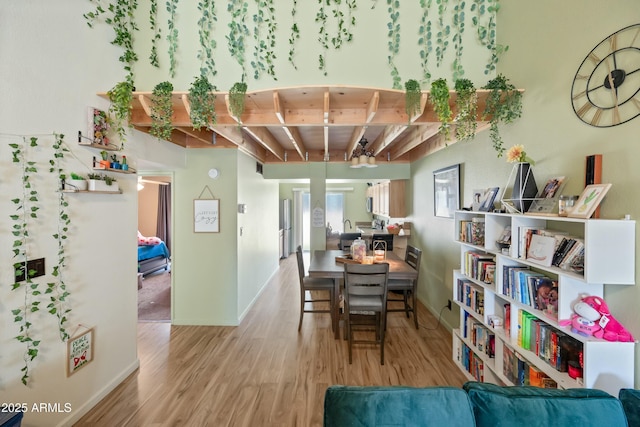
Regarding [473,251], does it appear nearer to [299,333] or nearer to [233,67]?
[299,333]

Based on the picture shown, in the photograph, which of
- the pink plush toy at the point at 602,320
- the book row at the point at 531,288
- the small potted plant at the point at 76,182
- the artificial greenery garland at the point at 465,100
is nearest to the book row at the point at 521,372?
the book row at the point at 531,288

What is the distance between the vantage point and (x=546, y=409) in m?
1.10

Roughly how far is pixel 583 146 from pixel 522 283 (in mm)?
921

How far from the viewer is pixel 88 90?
79.4 inches

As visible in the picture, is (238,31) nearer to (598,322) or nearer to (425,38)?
(425,38)

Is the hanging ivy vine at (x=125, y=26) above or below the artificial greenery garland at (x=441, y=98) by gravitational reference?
above

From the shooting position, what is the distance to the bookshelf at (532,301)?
1330 mm

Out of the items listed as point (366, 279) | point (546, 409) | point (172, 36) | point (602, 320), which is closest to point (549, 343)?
point (602, 320)

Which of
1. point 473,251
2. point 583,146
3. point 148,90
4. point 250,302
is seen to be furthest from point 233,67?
→ point 250,302

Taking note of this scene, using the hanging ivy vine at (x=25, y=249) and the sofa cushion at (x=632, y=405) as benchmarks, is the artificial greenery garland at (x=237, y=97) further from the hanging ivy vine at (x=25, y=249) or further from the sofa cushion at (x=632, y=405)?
the sofa cushion at (x=632, y=405)

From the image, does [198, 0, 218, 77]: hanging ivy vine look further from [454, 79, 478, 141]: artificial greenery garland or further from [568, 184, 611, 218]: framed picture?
[568, 184, 611, 218]: framed picture

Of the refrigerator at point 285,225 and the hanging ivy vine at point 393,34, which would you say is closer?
the hanging ivy vine at point 393,34

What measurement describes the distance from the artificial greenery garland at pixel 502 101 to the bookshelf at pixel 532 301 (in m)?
0.78

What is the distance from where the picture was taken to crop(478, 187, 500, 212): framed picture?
2.25m
